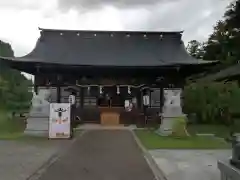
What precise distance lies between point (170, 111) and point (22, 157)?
10.7 m

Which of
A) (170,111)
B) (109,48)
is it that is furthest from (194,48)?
(170,111)

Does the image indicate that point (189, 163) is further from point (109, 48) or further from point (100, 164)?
point (109, 48)

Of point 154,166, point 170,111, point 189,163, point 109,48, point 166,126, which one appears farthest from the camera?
point 109,48

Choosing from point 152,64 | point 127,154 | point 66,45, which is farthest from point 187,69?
point 127,154

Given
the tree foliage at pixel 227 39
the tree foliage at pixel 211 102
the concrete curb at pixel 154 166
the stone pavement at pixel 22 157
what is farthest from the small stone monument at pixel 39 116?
the tree foliage at pixel 227 39

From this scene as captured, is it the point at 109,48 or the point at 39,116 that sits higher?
the point at 109,48

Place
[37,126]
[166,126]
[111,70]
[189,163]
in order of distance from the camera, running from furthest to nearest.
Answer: [111,70] → [166,126] → [37,126] → [189,163]

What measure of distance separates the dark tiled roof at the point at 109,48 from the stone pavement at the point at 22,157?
15450 millimetres

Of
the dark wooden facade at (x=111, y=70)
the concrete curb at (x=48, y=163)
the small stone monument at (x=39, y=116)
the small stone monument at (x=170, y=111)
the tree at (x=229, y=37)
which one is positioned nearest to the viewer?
the concrete curb at (x=48, y=163)

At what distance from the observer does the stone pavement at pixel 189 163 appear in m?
9.67

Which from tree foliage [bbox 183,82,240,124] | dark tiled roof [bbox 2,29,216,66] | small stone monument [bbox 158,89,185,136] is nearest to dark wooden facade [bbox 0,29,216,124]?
dark tiled roof [bbox 2,29,216,66]

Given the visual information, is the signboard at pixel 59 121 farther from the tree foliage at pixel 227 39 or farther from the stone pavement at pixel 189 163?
the tree foliage at pixel 227 39

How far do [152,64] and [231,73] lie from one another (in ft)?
20.8

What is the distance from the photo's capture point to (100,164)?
37.7ft
